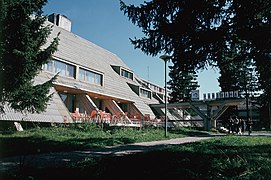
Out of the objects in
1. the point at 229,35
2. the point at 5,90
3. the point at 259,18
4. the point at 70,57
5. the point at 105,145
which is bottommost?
the point at 105,145

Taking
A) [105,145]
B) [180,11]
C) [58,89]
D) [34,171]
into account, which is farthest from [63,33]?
[34,171]

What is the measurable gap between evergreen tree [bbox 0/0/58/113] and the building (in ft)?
16.3

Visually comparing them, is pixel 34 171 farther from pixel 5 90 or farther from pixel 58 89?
pixel 58 89

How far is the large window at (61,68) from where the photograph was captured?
22767 mm

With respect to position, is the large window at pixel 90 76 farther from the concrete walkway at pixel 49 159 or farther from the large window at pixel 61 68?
the concrete walkway at pixel 49 159

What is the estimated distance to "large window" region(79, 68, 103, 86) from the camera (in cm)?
2677

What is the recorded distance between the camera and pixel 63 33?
30359 mm

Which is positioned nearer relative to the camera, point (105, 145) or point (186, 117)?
point (105, 145)

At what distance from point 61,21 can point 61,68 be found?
1177 cm

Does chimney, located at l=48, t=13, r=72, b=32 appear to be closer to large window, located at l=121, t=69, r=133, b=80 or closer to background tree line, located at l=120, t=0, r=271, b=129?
large window, located at l=121, t=69, r=133, b=80

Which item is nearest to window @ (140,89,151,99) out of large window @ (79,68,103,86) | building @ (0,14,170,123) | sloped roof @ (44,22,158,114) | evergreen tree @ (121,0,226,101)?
building @ (0,14,170,123)

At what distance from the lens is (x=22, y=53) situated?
10508mm

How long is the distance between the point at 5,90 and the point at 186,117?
4088 cm

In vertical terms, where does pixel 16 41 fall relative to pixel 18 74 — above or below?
above
